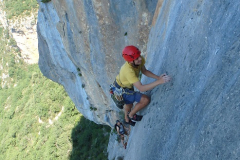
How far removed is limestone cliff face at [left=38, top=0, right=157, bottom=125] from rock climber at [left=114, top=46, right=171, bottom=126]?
4241mm

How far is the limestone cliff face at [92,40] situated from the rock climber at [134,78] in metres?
4.24

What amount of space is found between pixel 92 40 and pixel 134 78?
6916 mm

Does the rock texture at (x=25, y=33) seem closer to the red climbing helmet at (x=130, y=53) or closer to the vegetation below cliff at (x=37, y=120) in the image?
the vegetation below cliff at (x=37, y=120)

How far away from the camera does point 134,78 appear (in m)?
4.53

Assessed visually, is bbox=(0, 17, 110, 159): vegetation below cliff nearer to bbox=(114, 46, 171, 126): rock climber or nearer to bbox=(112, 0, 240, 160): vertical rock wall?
bbox=(114, 46, 171, 126): rock climber

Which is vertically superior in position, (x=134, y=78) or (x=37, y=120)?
(x=134, y=78)

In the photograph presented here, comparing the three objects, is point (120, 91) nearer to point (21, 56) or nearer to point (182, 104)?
point (182, 104)

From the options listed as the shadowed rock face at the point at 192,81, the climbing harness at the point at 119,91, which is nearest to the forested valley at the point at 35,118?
the climbing harness at the point at 119,91

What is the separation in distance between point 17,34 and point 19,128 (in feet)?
74.0

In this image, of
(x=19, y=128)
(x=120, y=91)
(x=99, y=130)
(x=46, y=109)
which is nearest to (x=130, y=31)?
(x=120, y=91)

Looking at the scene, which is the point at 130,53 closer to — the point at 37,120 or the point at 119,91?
the point at 119,91

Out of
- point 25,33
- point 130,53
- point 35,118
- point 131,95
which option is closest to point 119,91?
point 131,95

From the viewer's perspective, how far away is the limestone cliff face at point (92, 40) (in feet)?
30.6

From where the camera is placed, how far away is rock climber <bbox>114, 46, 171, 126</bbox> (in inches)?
170
